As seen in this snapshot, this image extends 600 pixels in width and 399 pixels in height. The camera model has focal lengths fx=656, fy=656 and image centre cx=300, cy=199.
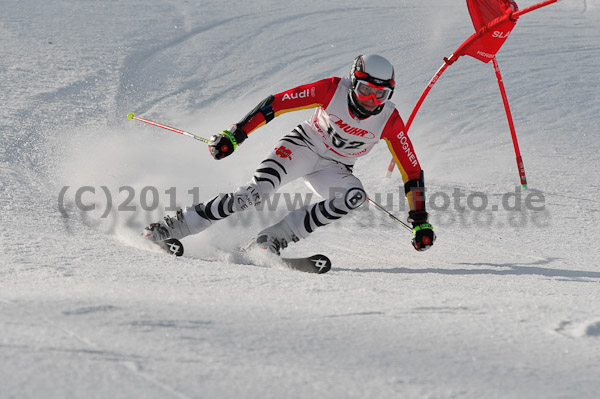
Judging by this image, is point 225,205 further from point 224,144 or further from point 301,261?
point 301,261

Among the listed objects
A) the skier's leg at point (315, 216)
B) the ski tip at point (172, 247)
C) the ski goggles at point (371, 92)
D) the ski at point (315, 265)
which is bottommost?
the ski at point (315, 265)

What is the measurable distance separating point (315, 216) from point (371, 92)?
862 millimetres

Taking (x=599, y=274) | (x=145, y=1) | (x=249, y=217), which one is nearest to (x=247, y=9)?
(x=145, y=1)

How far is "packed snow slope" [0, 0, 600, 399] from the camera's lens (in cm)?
172

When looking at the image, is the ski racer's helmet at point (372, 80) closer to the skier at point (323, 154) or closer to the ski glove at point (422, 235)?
the skier at point (323, 154)

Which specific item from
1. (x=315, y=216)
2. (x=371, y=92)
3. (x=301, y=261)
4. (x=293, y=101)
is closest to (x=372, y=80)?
(x=371, y=92)

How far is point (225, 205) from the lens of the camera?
4.15 meters

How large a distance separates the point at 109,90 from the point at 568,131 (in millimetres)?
5594

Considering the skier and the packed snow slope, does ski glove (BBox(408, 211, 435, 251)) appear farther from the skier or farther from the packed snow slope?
the packed snow slope

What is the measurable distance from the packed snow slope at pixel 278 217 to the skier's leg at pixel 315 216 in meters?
0.28

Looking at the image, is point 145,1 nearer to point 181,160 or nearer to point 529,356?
point 181,160

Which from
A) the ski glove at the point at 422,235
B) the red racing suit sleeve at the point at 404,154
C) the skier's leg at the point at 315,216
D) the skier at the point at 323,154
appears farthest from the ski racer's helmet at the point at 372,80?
the ski glove at the point at 422,235

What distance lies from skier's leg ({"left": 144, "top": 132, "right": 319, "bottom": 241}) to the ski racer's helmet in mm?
682

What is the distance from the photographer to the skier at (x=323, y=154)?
4145mm
